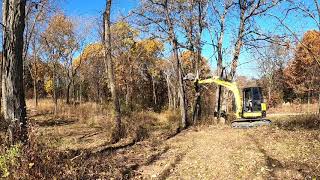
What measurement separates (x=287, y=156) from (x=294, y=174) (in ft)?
7.43

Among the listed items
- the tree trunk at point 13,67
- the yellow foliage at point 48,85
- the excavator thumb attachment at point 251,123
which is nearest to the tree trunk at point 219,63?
the excavator thumb attachment at point 251,123

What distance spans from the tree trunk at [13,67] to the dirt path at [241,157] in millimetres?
3131

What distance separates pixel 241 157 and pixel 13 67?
6322 millimetres

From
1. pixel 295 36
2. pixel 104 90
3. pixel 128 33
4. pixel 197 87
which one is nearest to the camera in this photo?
pixel 295 36

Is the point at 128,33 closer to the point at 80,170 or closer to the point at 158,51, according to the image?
the point at 158,51

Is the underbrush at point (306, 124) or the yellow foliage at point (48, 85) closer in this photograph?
the underbrush at point (306, 124)

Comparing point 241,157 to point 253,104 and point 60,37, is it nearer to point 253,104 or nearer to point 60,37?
point 253,104

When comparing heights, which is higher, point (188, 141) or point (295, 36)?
point (295, 36)

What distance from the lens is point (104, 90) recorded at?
58094mm

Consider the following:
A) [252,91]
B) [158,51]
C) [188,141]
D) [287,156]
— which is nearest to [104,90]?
[158,51]

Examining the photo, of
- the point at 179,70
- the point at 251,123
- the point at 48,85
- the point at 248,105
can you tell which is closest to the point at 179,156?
the point at 251,123

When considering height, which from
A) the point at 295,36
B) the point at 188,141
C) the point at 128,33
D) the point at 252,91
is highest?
the point at 128,33

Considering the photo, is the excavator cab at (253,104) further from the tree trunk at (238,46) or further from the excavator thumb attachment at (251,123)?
the tree trunk at (238,46)

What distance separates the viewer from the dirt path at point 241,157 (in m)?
8.62
